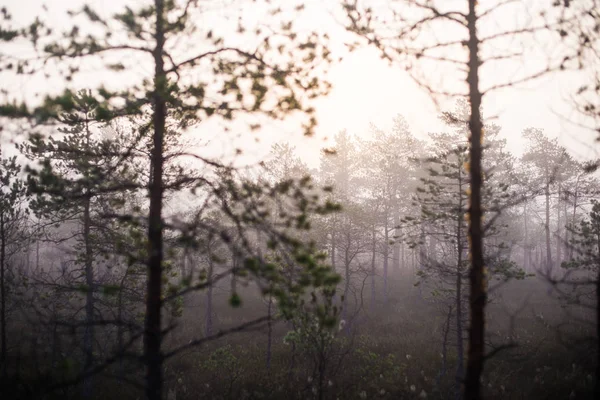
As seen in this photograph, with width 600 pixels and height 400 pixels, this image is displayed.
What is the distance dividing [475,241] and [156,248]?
16.0 feet

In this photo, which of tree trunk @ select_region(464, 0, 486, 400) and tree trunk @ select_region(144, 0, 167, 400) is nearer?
tree trunk @ select_region(144, 0, 167, 400)

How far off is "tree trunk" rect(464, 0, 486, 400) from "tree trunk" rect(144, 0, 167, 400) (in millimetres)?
4531

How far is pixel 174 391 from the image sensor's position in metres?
12.7

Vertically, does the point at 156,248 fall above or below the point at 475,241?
below

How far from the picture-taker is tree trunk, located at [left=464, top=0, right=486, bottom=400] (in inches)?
196

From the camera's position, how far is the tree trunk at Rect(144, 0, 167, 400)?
4605 mm

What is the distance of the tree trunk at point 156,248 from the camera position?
4605 mm

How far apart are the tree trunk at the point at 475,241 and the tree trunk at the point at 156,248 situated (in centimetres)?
453

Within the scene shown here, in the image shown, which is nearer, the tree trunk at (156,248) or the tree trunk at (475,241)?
the tree trunk at (156,248)

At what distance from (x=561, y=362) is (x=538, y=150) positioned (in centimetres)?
2486

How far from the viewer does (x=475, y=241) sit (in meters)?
5.30

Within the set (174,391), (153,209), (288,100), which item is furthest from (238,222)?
(174,391)

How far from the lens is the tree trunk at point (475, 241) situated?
16.3 feet

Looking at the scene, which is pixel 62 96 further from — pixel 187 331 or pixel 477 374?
pixel 187 331
